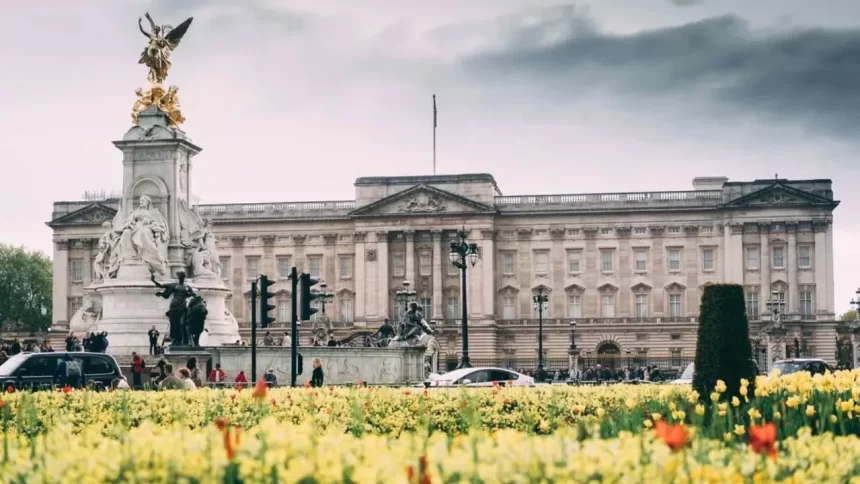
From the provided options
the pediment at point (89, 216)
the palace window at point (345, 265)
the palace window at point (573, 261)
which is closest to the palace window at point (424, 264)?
the palace window at point (345, 265)

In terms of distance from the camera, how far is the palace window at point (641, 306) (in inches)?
3952

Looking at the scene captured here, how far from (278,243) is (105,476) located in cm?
9763

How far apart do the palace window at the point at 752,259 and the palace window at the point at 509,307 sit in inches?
698

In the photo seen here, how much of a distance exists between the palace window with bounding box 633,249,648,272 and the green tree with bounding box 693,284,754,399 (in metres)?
83.3

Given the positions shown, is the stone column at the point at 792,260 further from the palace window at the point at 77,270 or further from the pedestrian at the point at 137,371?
the pedestrian at the point at 137,371

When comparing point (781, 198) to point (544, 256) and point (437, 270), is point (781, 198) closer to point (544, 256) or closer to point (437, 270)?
point (544, 256)

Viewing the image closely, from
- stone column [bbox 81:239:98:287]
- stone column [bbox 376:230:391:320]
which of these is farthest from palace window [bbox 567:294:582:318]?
stone column [bbox 81:239:98:287]

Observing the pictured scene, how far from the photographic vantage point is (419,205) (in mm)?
101188

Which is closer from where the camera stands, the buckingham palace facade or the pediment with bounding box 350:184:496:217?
the buckingham palace facade

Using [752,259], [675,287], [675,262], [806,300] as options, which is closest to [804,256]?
[806,300]

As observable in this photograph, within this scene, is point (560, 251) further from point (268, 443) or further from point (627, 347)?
point (268, 443)

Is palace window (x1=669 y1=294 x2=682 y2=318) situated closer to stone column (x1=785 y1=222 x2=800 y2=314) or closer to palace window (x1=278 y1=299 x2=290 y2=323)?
stone column (x1=785 y1=222 x2=800 y2=314)

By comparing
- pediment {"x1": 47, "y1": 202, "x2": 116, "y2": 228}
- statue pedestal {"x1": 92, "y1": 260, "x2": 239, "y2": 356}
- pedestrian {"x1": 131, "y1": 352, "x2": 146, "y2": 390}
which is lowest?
pedestrian {"x1": 131, "y1": 352, "x2": 146, "y2": 390}

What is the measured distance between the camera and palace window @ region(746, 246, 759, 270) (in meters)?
98.0
